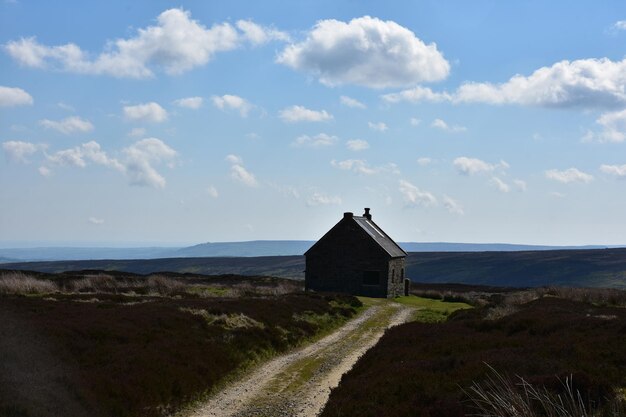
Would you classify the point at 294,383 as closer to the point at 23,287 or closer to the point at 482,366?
the point at 482,366

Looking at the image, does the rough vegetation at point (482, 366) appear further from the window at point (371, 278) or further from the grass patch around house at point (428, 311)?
the window at point (371, 278)

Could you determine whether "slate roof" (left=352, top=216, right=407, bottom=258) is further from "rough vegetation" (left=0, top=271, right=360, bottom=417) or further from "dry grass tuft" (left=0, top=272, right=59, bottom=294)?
"dry grass tuft" (left=0, top=272, right=59, bottom=294)

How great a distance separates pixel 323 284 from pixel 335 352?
32.9 meters

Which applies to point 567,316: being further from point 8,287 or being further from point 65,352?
point 8,287

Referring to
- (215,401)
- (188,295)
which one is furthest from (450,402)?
(188,295)

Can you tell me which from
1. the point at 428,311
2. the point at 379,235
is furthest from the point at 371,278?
the point at 428,311

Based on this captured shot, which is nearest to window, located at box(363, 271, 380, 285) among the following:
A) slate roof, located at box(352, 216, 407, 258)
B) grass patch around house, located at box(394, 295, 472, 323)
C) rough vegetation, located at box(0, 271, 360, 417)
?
slate roof, located at box(352, 216, 407, 258)

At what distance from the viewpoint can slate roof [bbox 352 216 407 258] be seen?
187 feet

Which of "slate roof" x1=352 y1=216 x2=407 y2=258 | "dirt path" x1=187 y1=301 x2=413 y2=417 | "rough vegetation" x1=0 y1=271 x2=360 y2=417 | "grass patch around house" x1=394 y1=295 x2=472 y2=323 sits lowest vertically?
"grass patch around house" x1=394 y1=295 x2=472 y2=323

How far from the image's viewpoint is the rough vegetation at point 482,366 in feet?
38.2

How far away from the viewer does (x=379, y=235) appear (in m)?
61.0

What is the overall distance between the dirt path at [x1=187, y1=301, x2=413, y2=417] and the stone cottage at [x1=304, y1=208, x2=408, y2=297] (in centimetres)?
2567

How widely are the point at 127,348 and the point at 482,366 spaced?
1154 centimetres

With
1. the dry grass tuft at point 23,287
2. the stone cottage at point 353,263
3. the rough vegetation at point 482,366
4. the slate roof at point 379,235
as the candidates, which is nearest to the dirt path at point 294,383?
the rough vegetation at point 482,366
